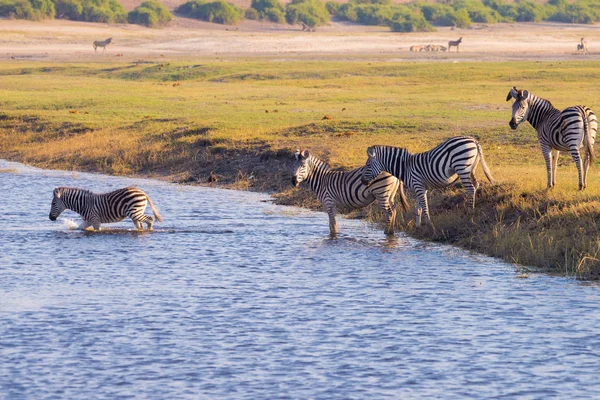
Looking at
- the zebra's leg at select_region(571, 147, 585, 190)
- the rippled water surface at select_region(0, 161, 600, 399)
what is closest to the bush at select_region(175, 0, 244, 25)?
the rippled water surface at select_region(0, 161, 600, 399)

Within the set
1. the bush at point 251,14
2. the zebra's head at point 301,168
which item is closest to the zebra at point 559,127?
the zebra's head at point 301,168

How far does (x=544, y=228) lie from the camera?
16266 mm

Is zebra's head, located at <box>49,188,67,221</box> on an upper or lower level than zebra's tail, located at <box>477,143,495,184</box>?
lower

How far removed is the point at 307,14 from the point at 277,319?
95.3 metres

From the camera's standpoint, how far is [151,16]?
98.4m

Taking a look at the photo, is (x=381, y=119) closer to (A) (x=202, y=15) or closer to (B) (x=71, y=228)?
(B) (x=71, y=228)

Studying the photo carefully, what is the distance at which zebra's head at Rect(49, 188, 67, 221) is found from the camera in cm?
1934

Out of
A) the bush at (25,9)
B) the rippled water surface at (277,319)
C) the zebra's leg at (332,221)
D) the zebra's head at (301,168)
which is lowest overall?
the rippled water surface at (277,319)

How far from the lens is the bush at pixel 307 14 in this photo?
105375 mm

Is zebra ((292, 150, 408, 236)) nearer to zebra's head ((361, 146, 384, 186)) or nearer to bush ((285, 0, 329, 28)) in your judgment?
zebra's head ((361, 146, 384, 186))

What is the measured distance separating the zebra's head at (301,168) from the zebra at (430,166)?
45.2 inches

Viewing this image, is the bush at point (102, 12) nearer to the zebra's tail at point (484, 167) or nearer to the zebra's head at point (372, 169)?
the zebra's head at point (372, 169)

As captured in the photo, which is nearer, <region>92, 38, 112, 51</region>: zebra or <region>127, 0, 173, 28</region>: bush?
<region>92, 38, 112, 51</region>: zebra

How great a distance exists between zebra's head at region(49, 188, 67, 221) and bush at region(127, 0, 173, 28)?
80.6 meters
